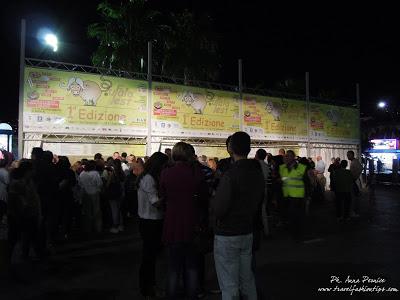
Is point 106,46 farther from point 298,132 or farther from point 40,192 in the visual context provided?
point 40,192

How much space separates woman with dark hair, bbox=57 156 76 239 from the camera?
8.50 meters

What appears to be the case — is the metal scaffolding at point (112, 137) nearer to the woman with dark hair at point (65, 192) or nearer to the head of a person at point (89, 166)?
the head of a person at point (89, 166)

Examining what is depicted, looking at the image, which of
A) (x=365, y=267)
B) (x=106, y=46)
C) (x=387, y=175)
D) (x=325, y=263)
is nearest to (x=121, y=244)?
(x=325, y=263)

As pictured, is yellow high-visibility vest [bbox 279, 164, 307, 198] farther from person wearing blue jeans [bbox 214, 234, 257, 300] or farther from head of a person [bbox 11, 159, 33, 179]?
person wearing blue jeans [bbox 214, 234, 257, 300]

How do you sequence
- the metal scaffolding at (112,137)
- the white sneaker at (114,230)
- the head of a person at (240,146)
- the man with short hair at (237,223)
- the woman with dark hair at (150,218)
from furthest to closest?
the metal scaffolding at (112,137) < the white sneaker at (114,230) < the woman with dark hair at (150,218) < the head of a person at (240,146) < the man with short hair at (237,223)

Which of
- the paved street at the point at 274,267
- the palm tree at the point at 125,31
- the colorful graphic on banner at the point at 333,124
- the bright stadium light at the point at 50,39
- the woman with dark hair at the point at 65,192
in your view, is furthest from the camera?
the palm tree at the point at 125,31

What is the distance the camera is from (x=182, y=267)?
4.89 meters

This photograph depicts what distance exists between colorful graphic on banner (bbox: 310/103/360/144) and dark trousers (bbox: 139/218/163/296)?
45.9 ft

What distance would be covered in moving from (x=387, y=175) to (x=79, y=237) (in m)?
24.6

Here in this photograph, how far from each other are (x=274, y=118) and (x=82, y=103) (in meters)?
7.84

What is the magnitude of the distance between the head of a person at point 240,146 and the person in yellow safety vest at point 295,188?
→ 5285 mm

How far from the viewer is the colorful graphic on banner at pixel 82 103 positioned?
37.3 ft

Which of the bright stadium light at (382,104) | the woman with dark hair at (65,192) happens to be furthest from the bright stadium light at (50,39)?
the bright stadium light at (382,104)

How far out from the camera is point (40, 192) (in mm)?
7730
